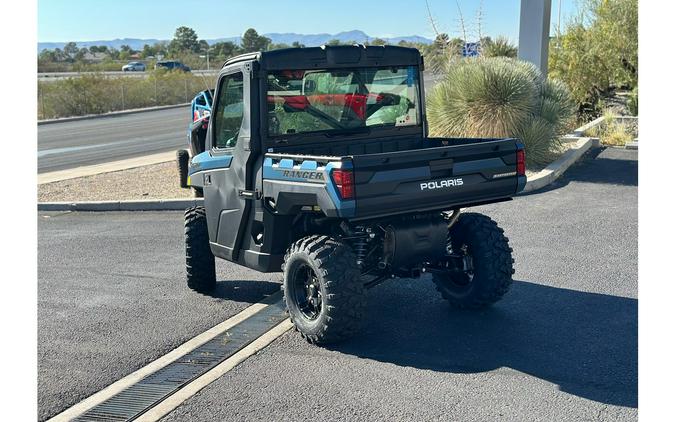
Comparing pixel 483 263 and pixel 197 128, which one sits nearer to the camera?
pixel 483 263

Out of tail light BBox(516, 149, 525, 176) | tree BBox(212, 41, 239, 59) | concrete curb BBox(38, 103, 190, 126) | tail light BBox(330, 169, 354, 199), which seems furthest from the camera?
tree BBox(212, 41, 239, 59)

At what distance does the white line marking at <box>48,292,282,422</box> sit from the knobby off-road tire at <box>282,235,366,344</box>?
27.1 inches

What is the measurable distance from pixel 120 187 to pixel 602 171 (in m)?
8.42

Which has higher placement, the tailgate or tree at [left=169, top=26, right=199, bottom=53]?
tree at [left=169, top=26, right=199, bottom=53]

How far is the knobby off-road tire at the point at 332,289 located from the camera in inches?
242

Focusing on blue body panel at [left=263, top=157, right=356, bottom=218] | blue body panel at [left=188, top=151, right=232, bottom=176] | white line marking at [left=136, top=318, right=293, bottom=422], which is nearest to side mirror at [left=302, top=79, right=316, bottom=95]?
blue body panel at [left=263, top=157, right=356, bottom=218]

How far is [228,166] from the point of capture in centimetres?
723

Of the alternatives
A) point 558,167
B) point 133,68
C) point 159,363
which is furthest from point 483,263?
point 133,68

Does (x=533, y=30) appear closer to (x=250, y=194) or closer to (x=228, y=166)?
(x=228, y=166)

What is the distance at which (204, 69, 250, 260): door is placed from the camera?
276 inches

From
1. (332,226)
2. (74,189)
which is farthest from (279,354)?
(74,189)

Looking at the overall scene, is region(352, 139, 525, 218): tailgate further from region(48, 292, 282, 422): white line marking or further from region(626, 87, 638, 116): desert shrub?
region(626, 87, 638, 116): desert shrub

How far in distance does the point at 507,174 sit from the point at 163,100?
4390 centimetres

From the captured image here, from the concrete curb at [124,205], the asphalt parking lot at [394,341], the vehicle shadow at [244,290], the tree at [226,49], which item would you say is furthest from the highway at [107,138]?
the tree at [226,49]
